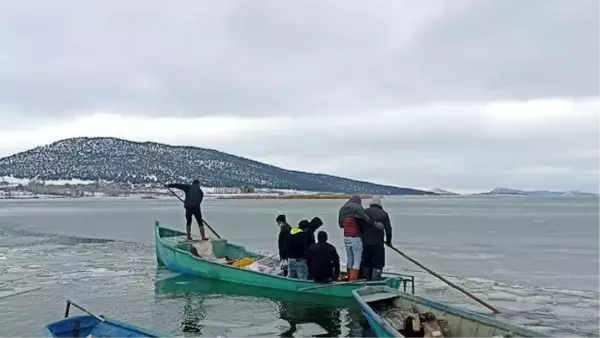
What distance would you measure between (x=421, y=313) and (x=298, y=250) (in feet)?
14.9

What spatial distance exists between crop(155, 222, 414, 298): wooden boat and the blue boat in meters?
5.44

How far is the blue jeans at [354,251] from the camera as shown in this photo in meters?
13.6

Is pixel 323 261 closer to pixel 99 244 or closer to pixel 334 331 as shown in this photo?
pixel 334 331

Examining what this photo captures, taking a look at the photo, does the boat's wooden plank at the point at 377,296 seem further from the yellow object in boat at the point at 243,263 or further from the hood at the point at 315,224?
the yellow object in boat at the point at 243,263

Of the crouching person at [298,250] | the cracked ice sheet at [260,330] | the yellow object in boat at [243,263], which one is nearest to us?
the cracked ice sheet at [260,330]

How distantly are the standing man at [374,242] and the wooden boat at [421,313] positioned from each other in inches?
84.8

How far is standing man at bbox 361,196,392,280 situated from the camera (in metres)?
13.5

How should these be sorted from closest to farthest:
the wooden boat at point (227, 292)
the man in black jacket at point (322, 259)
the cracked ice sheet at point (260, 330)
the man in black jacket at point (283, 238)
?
the cracked ice sheet at point (260, 330) < the man in black jacket at point (322, 259) < the wooden boat at point (227, 292) < the man in black jacket at point (283, 238)

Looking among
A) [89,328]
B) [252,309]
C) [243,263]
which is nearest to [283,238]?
[252,309]

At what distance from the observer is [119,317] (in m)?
13.2

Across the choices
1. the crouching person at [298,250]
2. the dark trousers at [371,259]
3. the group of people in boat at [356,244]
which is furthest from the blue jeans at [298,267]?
the dark trousers at [371,259]

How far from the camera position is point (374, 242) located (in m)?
13.7

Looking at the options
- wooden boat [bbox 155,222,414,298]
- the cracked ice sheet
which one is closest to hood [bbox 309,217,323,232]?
wooden boat [bbox 155,222,414,298]

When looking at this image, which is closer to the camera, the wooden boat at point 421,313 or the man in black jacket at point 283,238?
the wooden boat at point 421,313
